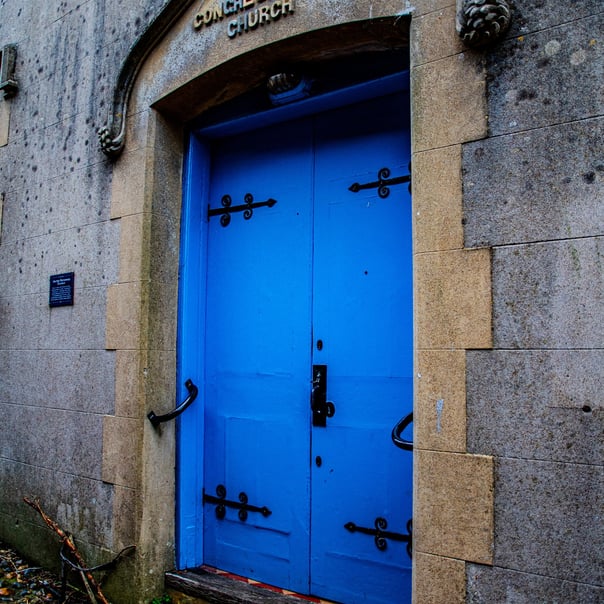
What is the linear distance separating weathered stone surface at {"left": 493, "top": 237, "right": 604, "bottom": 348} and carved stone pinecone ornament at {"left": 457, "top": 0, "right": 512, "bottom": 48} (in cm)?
77

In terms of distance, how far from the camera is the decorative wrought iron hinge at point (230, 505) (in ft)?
10.5

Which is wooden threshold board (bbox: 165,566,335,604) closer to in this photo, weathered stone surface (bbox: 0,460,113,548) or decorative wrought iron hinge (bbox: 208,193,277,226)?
weathered stone surface (bbox: 0,460,113,548)

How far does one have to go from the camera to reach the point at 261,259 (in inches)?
130

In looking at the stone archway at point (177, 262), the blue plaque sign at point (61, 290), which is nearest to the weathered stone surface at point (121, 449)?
the stone archway at point (177, 262)

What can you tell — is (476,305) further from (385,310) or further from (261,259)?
(261,259)

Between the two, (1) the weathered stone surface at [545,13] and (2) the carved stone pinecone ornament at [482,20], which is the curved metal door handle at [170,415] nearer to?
(2) the carved stone pinecone ornament at [482,20]

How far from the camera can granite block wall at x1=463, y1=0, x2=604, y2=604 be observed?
196cm

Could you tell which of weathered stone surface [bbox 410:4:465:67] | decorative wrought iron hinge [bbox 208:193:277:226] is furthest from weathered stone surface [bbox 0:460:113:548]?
weathered stone surface [bbox 410:4:465:67]

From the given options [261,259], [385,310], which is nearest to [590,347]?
[385,310]

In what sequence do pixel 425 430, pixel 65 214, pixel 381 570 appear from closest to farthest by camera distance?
pixel 425 430 < pixel 381 570 < pixel 65 214

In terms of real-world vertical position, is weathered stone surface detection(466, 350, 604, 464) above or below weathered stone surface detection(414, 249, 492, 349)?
below

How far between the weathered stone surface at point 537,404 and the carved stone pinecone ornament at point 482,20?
1120 mm

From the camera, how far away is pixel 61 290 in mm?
3801

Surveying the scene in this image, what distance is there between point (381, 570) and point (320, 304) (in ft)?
4.08
